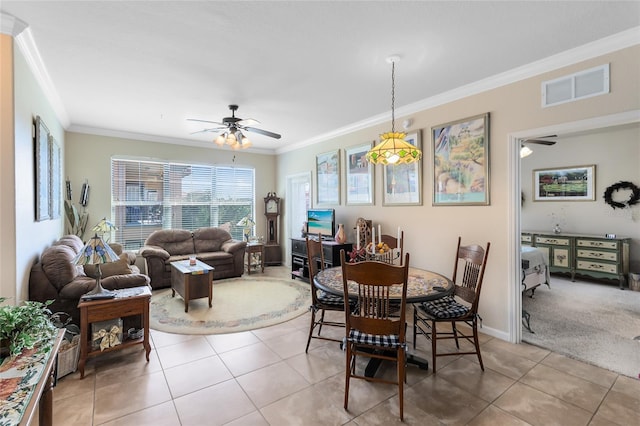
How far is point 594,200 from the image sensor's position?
543 centimetres

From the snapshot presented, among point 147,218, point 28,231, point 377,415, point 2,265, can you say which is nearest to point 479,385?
point 377,415

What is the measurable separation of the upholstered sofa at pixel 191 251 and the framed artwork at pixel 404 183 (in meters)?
3.02

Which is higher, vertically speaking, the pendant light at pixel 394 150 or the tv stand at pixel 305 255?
the pendant light at pixel 394 150

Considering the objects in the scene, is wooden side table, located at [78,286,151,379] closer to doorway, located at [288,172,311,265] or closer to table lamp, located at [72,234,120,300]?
table lamp, located at [72,234,120,300]

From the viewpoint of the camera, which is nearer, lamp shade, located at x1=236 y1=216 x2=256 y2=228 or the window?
the window

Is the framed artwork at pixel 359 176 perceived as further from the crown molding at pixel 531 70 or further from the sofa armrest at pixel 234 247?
the sofa armrest at pixel 234 247

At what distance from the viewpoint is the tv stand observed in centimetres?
471

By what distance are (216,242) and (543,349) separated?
214 inches

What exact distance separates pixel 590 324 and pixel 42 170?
6.19 m

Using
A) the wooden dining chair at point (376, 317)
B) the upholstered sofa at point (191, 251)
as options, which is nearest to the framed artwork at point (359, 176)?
the upholstered sofa at point (191, 251)

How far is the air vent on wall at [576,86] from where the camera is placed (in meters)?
2.54

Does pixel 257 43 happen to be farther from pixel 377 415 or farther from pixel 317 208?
pixel 317 208

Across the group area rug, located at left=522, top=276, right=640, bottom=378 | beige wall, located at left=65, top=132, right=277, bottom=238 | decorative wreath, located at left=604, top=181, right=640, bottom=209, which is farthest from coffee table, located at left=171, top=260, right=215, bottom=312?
decorative wreath, located at left=604, top=181, right=640, bottom=209

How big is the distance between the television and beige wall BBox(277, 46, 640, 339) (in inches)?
37.7
